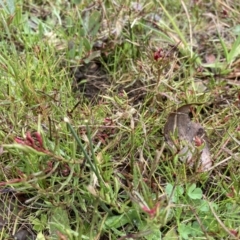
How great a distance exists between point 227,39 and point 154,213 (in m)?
0.96

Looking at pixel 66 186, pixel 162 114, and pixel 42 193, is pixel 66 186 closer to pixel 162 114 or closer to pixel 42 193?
pixel 42 193

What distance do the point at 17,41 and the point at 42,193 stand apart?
2.14ft

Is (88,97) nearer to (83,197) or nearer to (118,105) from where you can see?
(118,105)

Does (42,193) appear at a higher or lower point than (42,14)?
lower

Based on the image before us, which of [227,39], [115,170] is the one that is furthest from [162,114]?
[227,39]

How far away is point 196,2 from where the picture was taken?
1899 mm

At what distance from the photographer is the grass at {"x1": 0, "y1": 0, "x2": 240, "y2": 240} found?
1.23m

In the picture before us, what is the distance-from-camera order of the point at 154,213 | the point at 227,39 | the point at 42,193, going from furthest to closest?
the point at 227,39
the point at 42,193
the point at 154,213

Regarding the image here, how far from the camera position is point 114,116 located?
55.5 inches

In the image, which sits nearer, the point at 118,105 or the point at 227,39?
the point at 118,105

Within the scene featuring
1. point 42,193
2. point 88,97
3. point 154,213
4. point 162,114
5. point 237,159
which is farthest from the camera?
point 88,97

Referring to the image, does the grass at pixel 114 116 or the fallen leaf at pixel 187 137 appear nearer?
the grass at pixel 114 116

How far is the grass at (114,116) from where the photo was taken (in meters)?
1.23

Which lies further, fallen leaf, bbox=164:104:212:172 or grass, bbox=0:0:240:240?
fallen leaf, bbox=164:104:212:172
